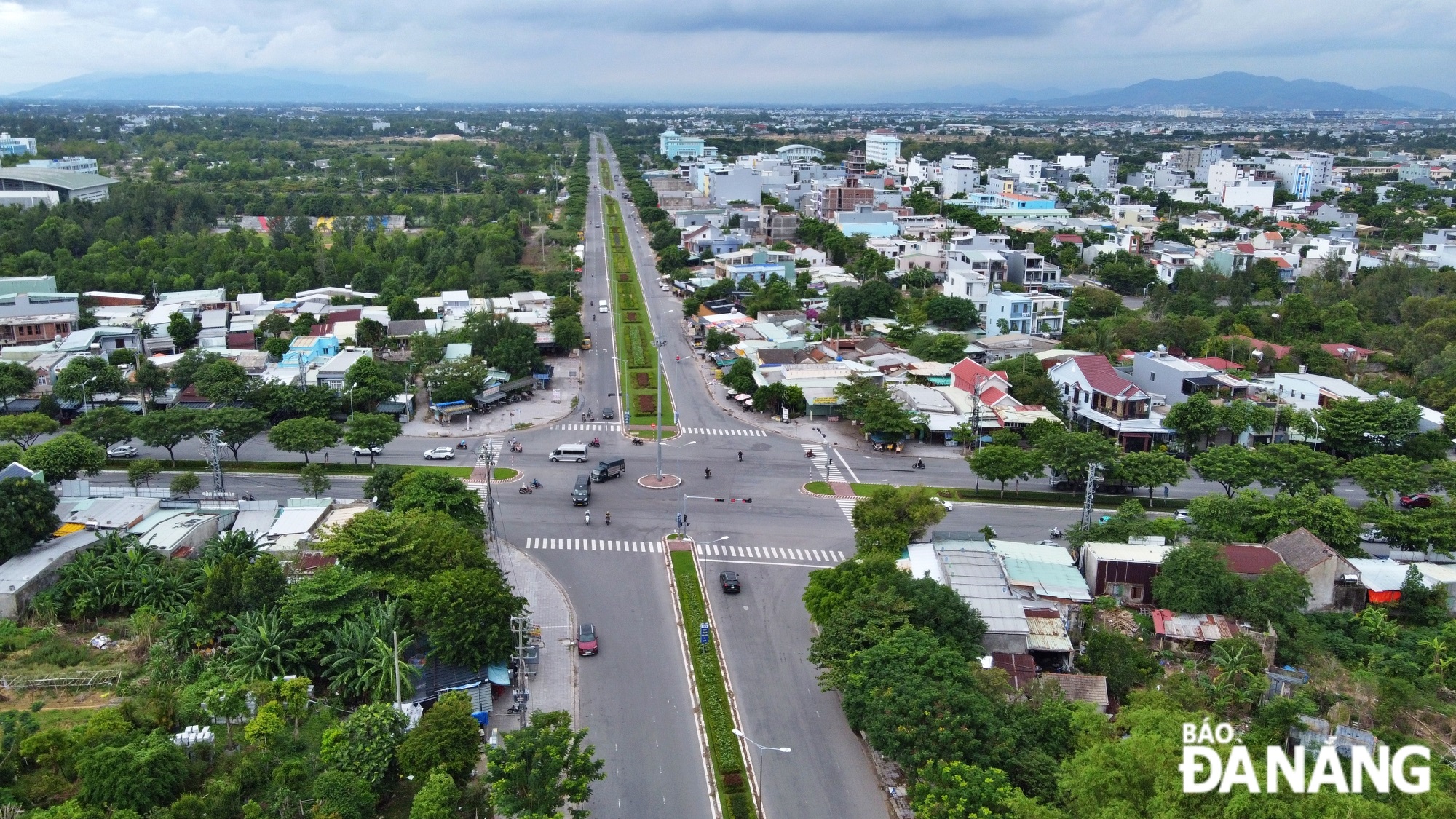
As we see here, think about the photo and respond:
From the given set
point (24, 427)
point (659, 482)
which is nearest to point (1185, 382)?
point (659, 482)

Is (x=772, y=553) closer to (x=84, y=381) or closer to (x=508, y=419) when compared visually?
(x=508, y=419)

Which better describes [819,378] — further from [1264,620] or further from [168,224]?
[168,224]

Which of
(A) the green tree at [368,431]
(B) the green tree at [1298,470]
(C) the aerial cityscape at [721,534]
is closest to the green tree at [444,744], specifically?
(C) the aerial cityscape at [721,534]

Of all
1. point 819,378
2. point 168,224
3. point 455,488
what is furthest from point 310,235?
point 455,488

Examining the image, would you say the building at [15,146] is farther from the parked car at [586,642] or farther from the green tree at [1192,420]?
the green tree at [1192,420]

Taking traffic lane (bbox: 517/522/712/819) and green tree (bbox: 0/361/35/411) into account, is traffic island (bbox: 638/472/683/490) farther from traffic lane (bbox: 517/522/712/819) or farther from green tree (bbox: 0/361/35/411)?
green tree (bbox: 0/361/35/411)
